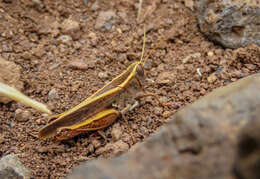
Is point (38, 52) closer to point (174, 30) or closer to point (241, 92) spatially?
point (174, 30)

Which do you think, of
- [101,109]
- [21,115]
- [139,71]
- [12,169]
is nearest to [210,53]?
[139,71]

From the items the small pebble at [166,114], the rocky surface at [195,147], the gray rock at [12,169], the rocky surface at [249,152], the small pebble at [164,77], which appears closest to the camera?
the rocky surface at [249,152]

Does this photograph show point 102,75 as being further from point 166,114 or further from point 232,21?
point 232,21

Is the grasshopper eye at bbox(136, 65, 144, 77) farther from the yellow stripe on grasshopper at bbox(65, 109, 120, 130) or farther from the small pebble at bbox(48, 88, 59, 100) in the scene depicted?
the small pebble at bbox(48, 88, 59, 100)

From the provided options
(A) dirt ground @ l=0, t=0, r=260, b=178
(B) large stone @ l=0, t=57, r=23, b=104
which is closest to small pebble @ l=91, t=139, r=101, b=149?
(A) dirt ground @ l=0, t=0, r=260, b=178

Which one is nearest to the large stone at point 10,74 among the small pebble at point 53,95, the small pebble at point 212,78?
the small pebble at point 53,95

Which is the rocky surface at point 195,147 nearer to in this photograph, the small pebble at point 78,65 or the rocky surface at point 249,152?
the rocky surface at point 249,152
